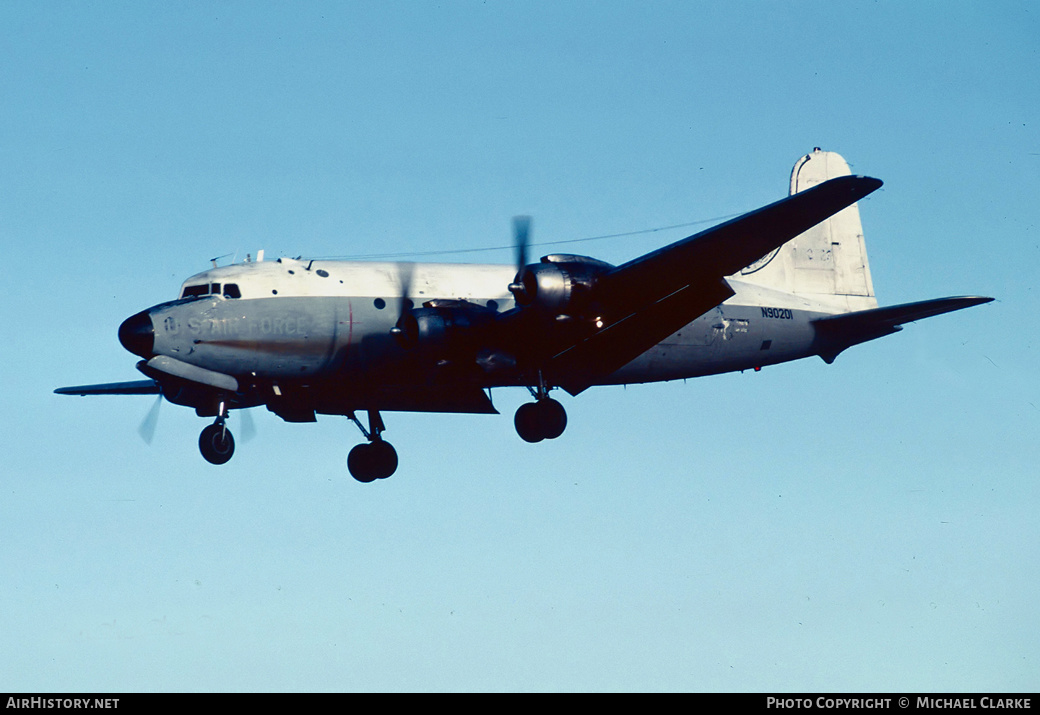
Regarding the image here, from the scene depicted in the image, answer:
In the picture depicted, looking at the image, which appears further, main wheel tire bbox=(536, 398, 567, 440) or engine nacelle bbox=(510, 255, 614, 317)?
main wheel tire bbox=(536, 398, 567, 440)

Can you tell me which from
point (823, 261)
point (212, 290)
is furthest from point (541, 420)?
point (823, 261)

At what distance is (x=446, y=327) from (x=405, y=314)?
81 cm

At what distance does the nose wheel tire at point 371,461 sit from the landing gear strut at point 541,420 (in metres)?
3.65

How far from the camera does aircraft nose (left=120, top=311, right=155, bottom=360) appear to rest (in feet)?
70.9

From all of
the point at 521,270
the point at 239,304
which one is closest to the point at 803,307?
the point at 521,270

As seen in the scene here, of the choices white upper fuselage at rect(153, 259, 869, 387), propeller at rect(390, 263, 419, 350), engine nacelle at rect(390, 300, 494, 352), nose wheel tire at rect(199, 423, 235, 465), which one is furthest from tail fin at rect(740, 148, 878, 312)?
nose wheel tire at rect(199, 423, 235, 465)

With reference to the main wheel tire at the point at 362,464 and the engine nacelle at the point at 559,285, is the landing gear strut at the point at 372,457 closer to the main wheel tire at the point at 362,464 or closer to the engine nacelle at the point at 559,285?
the main wheel tire at the point at 362,464

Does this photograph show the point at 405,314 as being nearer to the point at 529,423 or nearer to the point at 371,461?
the point at 529,423

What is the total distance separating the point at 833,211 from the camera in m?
20.5

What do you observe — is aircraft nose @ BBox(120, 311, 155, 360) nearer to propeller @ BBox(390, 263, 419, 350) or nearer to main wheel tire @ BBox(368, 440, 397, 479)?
propeller @ BBox(390, 263, 419, 350)

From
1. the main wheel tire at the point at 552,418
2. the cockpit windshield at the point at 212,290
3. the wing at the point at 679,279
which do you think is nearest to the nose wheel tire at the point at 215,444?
the cockpit windshield at the point at 212,290

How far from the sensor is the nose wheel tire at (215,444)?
A: 22547 millimetres

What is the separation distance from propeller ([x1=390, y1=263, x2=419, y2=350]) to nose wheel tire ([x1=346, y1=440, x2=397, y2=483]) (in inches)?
141
